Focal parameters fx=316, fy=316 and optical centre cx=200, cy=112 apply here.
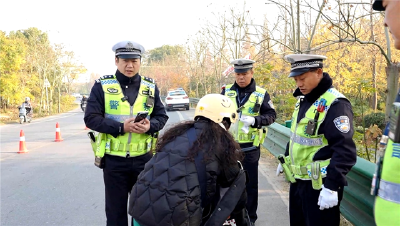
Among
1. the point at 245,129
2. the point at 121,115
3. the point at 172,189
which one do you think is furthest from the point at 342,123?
the point at 121,115

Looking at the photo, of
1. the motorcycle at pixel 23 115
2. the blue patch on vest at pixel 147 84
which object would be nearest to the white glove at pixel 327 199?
the blue patch on vest at pixel 147 84

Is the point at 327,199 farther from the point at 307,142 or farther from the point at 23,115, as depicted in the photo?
the point at 23,115

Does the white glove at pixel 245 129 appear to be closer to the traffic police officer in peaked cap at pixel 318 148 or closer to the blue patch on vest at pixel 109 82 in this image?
the traffic police officer in peaked cap at pixel 318 148

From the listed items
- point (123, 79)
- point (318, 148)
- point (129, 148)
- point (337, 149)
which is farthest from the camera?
point (123, 79)

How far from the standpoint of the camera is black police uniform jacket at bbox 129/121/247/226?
1.90 m

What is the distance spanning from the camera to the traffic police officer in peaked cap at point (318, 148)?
2.41 metres

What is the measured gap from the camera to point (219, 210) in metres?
2.07

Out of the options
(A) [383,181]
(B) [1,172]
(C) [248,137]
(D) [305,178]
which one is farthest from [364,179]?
(B) [1,172]

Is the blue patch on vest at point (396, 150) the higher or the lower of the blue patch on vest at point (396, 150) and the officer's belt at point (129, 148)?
the higher

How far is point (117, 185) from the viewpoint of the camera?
307cm

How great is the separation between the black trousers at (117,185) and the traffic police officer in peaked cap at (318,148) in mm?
1542

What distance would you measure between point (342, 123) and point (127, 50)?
6.97 feet

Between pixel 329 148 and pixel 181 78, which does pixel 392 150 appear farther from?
pixel 181 78

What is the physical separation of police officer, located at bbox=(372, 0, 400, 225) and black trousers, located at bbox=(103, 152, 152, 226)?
2328 millimetres
